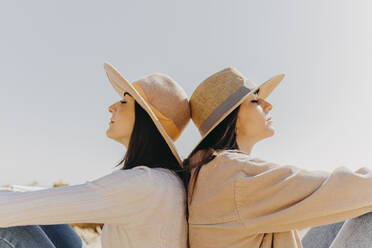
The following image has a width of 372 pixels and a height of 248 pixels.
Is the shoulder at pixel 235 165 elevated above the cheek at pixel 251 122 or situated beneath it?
situated beneath

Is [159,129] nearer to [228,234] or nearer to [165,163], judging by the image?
[165,163]

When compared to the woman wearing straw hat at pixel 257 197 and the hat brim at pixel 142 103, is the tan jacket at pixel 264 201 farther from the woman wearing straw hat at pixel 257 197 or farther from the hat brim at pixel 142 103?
the hat brim at pixel 142 103

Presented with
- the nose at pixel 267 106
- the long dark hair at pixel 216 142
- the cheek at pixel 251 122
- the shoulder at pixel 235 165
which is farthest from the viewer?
the nose at pixel 267 106

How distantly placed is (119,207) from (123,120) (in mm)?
750

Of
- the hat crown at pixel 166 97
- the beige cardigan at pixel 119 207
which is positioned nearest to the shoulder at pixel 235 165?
the beige cardigan at pixel 119 207

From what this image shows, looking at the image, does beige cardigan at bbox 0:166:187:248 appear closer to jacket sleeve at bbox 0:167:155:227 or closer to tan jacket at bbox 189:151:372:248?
jacket sleeve at bbox 0:167:155:227

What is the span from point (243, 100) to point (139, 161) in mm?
725

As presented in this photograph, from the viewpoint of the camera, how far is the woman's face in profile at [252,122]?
2.32m

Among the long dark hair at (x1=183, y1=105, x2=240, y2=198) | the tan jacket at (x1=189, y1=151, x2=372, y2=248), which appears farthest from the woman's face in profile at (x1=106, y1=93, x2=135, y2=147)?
the tan jacket at (x1=189, y1=151, x2=372, y2=248)

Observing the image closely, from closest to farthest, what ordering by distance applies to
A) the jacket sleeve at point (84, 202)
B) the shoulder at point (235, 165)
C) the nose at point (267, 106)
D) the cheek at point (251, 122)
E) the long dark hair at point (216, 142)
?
1. the jacket sleeve at point (84, 202)
2. the shoulder at point (235, 165)
3. the long dark hair at point (216, 142)
4. the cheek at point (251, 122)
5. the nose at point (267, 106)

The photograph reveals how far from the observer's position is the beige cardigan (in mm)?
1573

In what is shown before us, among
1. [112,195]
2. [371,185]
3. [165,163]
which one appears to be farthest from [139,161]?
[371,185]

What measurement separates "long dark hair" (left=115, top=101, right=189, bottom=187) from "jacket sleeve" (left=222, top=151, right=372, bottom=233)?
1.69ft

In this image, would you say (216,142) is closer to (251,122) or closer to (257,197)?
(251,122)
